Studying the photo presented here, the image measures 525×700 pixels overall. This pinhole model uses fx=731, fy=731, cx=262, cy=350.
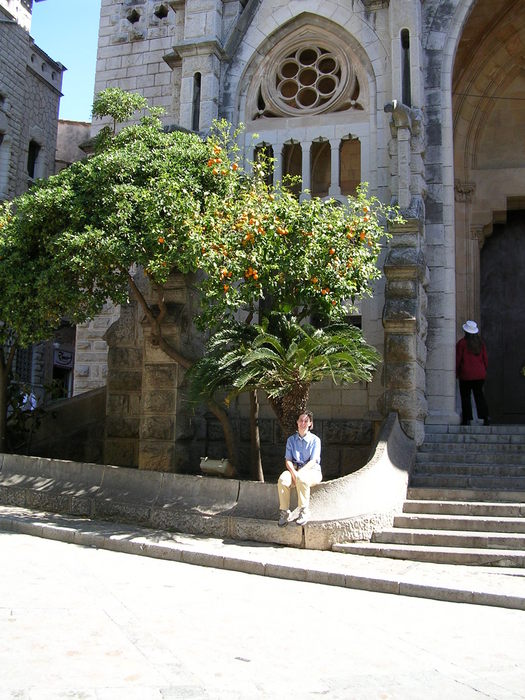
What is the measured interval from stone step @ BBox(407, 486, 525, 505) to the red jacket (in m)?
3.31

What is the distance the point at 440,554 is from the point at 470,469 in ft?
8.58

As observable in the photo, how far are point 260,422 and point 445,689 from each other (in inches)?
361

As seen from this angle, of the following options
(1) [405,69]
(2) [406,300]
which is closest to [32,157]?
(1) [405,69]

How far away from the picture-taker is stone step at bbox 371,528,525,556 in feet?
28.1

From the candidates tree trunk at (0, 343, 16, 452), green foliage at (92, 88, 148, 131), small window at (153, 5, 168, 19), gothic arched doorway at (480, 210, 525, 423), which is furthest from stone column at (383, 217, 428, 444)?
small window at (153, 5, 168, 19)

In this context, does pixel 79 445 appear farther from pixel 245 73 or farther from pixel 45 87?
pixel 45 87

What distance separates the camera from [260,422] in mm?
13391

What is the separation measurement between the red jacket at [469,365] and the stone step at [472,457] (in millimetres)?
1908

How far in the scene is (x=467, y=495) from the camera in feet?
32.5

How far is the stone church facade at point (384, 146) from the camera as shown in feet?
40.2

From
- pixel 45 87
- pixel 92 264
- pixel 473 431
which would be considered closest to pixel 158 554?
pixel 92 264

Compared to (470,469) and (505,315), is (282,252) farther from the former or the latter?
(505,315)

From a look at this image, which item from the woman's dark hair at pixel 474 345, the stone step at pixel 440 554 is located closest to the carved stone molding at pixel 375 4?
the woman's dark hair at pixel 474 345

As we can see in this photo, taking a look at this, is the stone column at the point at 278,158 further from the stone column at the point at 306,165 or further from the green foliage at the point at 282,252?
the green foliage at the point at 282,252
